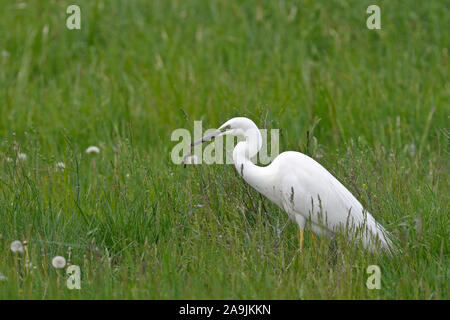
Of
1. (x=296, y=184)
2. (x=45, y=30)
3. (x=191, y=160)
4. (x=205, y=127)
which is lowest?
(x=296, y=184)

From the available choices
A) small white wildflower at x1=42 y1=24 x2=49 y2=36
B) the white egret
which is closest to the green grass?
small white wildflower at x1=42 y1=24 x2=49 y2=36

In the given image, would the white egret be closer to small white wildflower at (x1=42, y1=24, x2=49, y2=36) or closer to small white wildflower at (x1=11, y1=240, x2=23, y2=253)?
small white wildflower at (x1=11, y1=240, x2=23, y2=253)

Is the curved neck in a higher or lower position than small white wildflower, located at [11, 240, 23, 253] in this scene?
higher

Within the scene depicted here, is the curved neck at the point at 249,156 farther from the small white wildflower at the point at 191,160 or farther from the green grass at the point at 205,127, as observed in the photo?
the small white wildflower at the point at 191,160

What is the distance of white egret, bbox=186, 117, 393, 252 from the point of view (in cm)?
425

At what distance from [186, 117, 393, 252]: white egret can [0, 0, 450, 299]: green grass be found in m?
0.16

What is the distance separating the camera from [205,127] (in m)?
5.68

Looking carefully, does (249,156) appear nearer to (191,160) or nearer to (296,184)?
(296,184)

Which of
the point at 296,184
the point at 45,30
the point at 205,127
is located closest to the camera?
the point at 296,184

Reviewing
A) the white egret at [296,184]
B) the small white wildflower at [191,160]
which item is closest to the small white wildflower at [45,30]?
the small white wildflower at [191,160]

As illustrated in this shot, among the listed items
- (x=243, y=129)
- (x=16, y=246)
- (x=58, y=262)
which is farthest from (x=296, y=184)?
(x=16, y=246)

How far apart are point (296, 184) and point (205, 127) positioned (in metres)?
1.52

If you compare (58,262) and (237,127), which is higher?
(237,127)

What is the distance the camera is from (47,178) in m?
4.87
